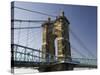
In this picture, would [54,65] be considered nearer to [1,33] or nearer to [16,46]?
[16,46]

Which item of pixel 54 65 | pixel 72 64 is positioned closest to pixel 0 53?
pixel 54 65

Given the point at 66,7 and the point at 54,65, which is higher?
the point at 66,7

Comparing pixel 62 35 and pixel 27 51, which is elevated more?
pixel 62 35

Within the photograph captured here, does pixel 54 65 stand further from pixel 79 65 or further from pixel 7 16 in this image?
pixel 7 16

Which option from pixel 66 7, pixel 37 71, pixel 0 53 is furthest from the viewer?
pixel 66 7

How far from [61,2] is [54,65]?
107cm

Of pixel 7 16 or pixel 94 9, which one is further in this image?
pixel 94 9

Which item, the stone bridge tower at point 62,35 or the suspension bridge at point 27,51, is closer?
the suspension bridge at point 27,51

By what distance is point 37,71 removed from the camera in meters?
4.25

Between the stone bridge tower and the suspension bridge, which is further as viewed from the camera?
the stone bridge tower

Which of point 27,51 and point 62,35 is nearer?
point 27,51

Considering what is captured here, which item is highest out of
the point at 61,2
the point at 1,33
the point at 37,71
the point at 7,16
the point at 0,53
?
the point at 61,2

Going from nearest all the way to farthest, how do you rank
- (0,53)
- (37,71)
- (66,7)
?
(0,53) < (37,71) < (66,7)

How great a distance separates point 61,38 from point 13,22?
2.96 feet
